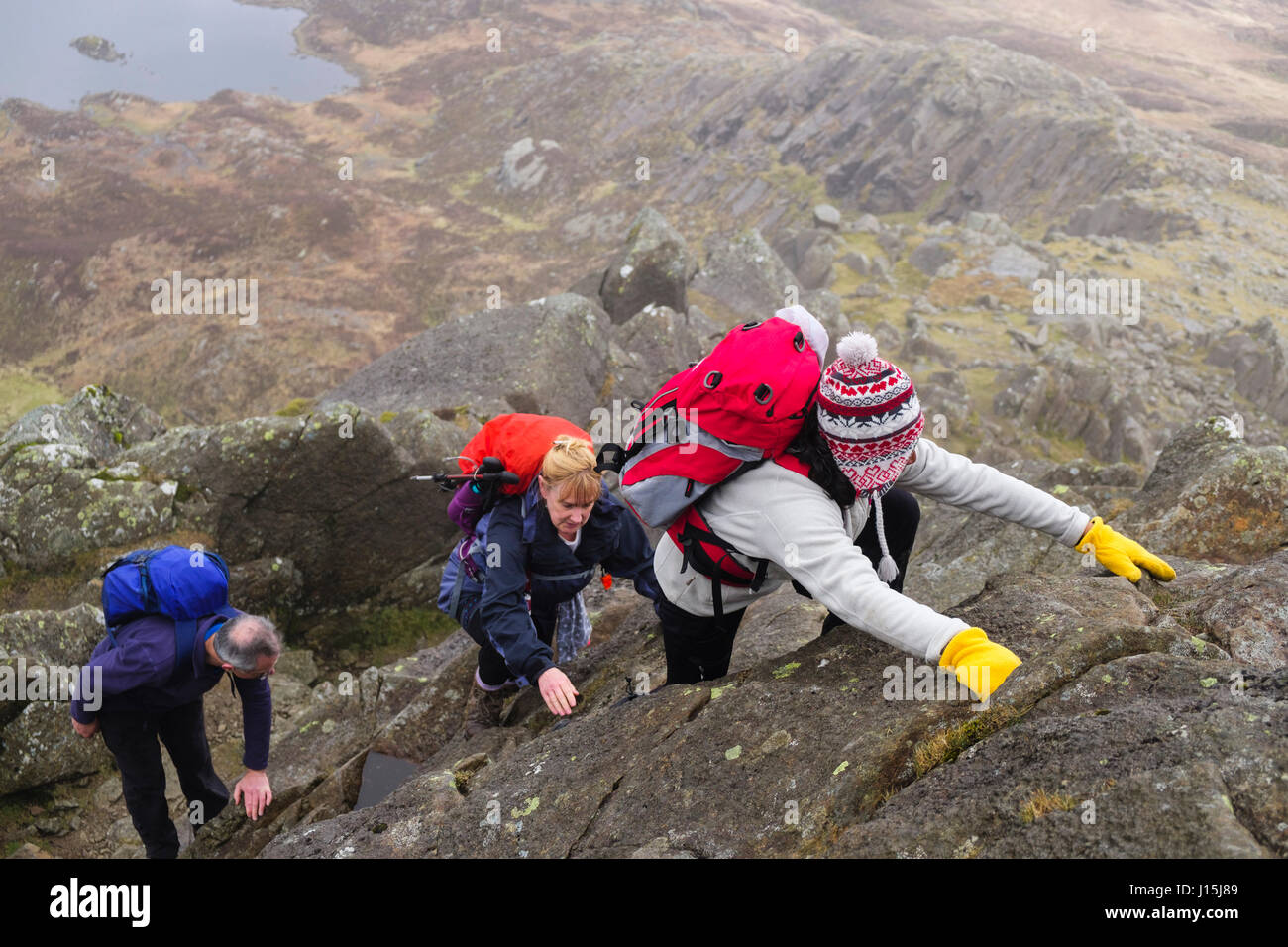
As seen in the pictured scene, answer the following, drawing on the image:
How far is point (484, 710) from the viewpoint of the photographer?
8555 millimetres

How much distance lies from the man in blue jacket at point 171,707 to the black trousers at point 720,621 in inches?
125

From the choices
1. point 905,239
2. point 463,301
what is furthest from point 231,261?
point 905,239

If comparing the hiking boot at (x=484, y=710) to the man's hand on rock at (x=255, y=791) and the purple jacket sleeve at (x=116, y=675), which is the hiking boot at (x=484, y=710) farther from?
the purple jacket sleeve at (x=116, y=675)

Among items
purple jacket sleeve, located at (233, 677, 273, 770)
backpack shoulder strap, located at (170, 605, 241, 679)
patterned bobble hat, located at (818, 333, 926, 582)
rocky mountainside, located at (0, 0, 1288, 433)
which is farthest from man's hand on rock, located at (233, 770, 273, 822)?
rocky mountainside, located at (0, 0, 1288, 433)

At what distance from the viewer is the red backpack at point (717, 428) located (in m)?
4.80

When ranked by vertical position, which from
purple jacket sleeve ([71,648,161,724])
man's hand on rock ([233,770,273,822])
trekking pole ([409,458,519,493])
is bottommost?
man's hand on rock ([233,770,273,822])

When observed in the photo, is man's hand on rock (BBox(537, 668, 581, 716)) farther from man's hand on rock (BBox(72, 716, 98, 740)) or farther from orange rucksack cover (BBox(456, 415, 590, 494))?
man's hand on rock (BBox(72, 716, 98, 740))

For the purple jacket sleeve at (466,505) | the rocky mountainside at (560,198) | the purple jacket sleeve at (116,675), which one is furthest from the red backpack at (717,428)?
the rocky mountainside at (560,198)

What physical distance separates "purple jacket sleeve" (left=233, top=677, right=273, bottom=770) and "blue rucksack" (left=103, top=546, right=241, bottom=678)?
0.59m

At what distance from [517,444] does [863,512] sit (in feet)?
10.2

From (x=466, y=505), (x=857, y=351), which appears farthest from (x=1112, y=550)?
(x=466, y=505)

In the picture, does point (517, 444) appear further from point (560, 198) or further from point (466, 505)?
point (560, 198)

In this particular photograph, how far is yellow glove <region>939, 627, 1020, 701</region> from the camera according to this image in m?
4.47

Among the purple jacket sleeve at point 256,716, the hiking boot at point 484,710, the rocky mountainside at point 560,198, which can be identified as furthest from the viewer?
the rocky mountainside at point 560,198
